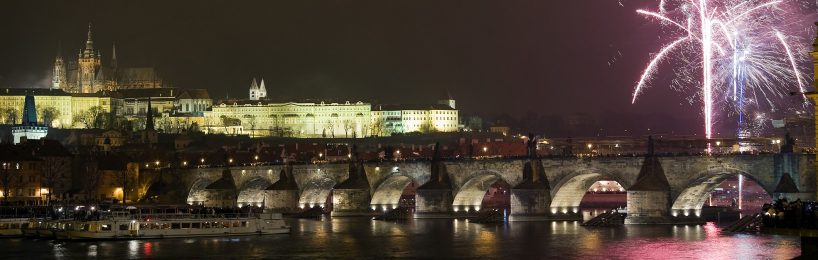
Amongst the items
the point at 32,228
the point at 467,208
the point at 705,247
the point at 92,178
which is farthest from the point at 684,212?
the point at 92,178

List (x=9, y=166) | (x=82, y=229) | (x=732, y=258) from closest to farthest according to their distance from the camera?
1. (x=732, y=258)
2. (x=82, y=229)
3. (x=9, y=166)

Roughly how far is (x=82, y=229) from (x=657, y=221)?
115ft

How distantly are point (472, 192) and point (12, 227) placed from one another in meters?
36.4

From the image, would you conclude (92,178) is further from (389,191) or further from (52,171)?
(389,191)

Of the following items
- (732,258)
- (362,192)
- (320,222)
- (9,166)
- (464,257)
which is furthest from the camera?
(9,166)

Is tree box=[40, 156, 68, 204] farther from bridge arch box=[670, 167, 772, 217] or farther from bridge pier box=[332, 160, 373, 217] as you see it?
bridge arch box=[670, 167, 772, 217]

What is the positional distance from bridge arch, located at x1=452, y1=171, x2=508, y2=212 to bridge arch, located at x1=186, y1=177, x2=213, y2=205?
1467 inches

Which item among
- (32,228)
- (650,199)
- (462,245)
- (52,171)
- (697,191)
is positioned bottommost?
(462,245)

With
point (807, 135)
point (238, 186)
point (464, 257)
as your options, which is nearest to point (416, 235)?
point (464, 257)

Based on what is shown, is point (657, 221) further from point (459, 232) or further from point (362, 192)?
point (362, 192)

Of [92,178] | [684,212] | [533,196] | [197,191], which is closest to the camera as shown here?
[684,212]

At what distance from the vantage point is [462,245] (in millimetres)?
71562

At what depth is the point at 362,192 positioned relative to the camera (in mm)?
109688

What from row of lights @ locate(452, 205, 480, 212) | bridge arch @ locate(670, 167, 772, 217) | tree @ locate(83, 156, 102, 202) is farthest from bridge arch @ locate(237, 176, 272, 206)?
bridge arch @ locate(670, 167, 772, 217)
